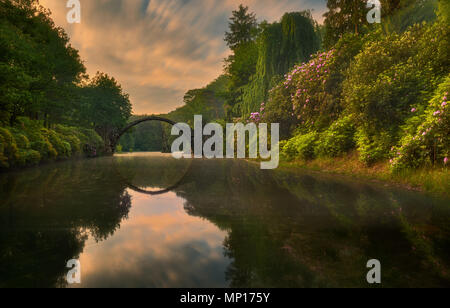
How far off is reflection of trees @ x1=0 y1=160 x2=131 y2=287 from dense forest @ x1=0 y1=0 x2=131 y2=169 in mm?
9144

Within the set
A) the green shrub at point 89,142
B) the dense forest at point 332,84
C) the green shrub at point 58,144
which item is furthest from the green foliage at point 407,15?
the green shrub at point 89,142

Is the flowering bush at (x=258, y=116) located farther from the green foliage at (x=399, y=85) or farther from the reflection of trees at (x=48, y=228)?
the reflection of trees at (x=48, y=228)

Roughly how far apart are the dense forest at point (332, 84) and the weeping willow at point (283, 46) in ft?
0.29

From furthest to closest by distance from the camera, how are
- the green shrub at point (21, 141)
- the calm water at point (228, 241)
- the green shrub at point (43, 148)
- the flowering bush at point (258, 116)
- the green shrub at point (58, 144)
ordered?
the green shrub at point (58, 144), the flowering bush at point (258, 116), the green shrub at point (43, 148), the green shrub at point (21, 141), the calm water at point (228, 241)

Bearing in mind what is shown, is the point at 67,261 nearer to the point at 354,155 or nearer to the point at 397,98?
the point at 397,98

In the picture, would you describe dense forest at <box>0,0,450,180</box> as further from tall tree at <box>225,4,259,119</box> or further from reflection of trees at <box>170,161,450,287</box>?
tall tree at <box>225,4,259,119</box>

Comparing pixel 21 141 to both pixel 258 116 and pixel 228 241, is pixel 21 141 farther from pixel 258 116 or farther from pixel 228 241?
pixel 228 241

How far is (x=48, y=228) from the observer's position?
430 centimetres

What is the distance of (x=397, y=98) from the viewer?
34.6ft

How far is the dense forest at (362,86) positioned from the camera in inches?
362

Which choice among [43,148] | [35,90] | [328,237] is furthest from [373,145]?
[35,90]

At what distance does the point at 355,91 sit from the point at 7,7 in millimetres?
25114

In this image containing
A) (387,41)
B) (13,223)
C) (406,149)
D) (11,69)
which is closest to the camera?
(13,223)
